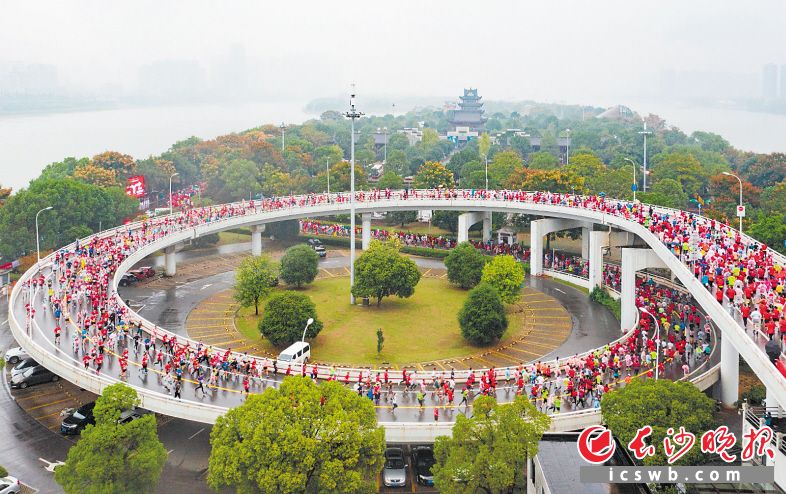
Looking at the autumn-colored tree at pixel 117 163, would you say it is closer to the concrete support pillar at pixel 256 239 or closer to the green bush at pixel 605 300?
the concrete support pillar at pixel 256 239

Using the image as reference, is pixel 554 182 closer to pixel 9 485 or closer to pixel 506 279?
pixel 506 279

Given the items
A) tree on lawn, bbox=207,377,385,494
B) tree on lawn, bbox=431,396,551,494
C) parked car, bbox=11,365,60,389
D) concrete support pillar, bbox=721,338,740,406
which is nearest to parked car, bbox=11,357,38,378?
parked car, bbox=11,365,60,389

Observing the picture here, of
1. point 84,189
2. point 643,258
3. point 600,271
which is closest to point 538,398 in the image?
point 643,258

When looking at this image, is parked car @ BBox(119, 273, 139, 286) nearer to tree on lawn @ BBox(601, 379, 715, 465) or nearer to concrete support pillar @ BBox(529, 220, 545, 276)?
concrete support pillar @ BBox(529, 220, 545, 276)

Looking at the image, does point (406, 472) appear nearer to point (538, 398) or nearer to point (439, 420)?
point (439, 420)

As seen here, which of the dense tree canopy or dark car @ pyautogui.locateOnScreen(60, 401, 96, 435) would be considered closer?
dark car @ pyautogui.locateOnScreen(60, 401, 96, 435)

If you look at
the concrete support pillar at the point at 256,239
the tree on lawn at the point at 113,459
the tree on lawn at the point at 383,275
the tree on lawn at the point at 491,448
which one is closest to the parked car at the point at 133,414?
the tree on lawn at the point at 113,459
